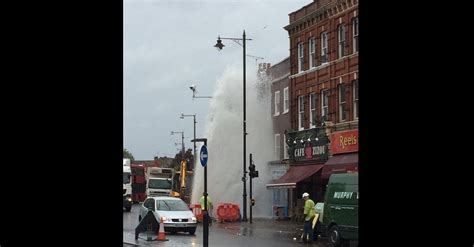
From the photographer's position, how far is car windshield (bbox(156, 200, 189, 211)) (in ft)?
76.2

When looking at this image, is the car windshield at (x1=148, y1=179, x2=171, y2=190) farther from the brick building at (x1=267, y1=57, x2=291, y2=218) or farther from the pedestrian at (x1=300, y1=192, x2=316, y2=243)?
the pedestrian at (x1=300, y1=192, x2=316, y2=243)

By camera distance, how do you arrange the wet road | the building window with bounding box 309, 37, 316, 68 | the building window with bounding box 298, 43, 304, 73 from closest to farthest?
the wet road
the building window with bounding box 309, 37, 316, 68
the building window with bounding box 298, 43, 304, 73

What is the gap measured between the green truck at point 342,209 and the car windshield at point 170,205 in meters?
5.92

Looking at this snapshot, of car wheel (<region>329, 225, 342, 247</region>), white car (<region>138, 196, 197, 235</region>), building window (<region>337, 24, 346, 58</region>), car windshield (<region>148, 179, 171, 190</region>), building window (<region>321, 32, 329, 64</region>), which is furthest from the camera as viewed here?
car windshield (<region>148, 179, 171, 190</region>)

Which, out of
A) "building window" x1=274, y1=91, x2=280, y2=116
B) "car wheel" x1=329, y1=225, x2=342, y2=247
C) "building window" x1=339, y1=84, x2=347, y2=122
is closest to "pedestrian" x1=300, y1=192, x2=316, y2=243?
"car wheel" x1=329, y1=225, x2=342, y2=247

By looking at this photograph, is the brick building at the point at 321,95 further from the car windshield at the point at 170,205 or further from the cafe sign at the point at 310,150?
the car windshield at the point at 170,205

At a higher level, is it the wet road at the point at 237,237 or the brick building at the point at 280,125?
the brick building at the point at 280,125

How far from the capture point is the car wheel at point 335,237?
1847cm

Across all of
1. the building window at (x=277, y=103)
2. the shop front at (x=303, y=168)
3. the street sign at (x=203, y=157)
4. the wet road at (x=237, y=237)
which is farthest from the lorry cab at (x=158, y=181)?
the street sign at (x=203, y=157)

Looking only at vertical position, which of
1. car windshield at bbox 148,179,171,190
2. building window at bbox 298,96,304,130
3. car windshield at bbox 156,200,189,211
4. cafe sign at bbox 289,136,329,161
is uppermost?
building window at bbox 298,96,304,130
